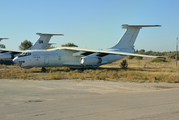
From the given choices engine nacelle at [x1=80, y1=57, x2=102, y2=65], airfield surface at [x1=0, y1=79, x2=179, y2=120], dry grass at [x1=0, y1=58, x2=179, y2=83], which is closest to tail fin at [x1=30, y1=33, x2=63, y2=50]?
dry grass at [x1=0, y1=58, x2=179, y2=83]

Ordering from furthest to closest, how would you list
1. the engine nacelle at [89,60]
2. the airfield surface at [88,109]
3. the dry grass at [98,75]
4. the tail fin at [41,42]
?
the tail fin at [41,42] < the engine nacelle at [89,60] < the dry grass at [98,75] < the airfield surface at [88,109]

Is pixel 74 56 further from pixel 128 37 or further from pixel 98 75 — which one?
pixel 128 37

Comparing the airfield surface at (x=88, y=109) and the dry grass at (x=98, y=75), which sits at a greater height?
the dry grass at (x=98, y=75)

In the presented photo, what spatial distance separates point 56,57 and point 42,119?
15597 millimetres

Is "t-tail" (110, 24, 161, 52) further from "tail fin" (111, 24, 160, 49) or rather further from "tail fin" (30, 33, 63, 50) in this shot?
"tail fin" (30, 33, 63, 50)

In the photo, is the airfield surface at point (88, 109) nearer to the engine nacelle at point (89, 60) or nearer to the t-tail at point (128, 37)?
the engine nacelle at point (89, 60)

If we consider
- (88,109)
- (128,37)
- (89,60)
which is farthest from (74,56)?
(88,109)

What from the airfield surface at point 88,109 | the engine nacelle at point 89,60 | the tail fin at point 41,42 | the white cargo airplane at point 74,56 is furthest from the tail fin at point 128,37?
the airfield surface at point 88,109

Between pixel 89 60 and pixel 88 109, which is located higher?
pixel 89 60

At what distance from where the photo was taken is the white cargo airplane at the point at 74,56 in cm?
1938

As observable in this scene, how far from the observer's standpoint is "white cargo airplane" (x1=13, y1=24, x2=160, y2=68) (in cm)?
1938

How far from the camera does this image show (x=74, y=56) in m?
21.4

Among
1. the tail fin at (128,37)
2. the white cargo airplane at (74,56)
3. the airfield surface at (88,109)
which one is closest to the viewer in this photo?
the airfield surface at (88,109)

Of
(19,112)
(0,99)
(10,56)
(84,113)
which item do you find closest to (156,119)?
(84,113)
